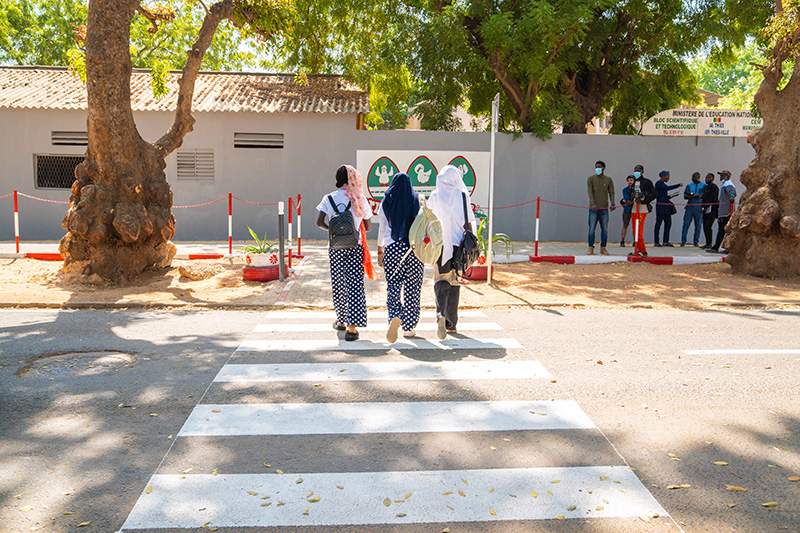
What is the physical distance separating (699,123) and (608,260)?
6.96m

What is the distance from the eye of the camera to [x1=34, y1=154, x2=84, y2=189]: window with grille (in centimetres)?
1791

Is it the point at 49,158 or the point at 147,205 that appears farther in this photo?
the point at 49,158

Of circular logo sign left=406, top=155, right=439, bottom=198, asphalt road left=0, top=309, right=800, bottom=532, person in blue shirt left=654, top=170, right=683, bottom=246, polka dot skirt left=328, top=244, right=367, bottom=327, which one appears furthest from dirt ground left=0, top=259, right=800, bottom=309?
circular logo sign left=406, top=155, right=439, bottom=198

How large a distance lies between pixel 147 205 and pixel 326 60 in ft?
39.3

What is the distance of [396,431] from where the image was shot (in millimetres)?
4672

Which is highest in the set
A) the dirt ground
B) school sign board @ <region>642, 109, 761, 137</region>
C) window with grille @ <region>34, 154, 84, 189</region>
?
school sign board @ <region>642, 109, 761, 137</region>

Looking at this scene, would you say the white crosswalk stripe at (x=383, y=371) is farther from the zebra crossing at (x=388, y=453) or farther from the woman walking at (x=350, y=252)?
the woman walking at (x=350, y=252)

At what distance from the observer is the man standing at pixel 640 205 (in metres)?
14.6

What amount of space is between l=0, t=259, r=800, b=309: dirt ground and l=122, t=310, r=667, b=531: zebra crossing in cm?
371

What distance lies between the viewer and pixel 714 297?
34.5ft

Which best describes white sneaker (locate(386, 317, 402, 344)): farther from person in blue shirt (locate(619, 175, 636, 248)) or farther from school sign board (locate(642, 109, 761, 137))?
school sign board (locate(642, 109, 761, 137))

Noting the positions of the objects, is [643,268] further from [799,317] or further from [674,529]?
[674,529]

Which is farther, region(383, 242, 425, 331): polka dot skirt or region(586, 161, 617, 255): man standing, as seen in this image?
region(586, 161, 617, 255): man standing

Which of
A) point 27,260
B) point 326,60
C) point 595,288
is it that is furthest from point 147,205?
point 326,60
